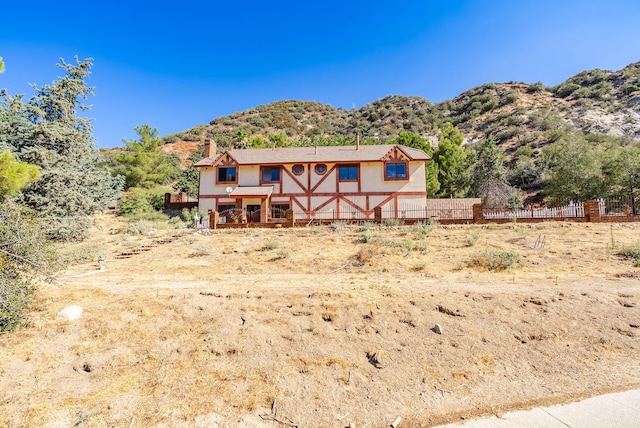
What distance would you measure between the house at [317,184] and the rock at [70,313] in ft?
60.9

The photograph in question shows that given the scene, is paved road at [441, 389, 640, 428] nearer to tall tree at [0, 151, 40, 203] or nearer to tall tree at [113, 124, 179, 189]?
tall tree at [0, 151, 40, 203]

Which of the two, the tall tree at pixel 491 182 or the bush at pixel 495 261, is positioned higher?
the tall tree at pixel 491 182

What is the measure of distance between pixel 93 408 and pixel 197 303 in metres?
3.25

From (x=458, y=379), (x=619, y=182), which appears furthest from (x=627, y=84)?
(x=458, y=379)

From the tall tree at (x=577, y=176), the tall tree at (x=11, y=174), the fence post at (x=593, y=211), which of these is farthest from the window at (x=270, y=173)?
the tall tree at (x=577, y=176)

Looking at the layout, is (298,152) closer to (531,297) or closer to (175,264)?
(175,264)

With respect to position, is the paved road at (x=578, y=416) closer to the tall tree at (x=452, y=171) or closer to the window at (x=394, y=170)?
the window at (x=394, y=170)

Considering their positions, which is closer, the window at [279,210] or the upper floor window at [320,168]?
the window at [279,210]

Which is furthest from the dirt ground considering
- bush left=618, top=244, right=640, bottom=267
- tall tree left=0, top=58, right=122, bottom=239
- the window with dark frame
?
the window with dark frame

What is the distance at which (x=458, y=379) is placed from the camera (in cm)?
512

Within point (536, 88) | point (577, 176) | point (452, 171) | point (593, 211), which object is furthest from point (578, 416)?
point (536, 88)

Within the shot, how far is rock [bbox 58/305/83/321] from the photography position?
6937 millimetres

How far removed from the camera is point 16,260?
6.48m

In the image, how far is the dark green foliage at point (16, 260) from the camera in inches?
243
